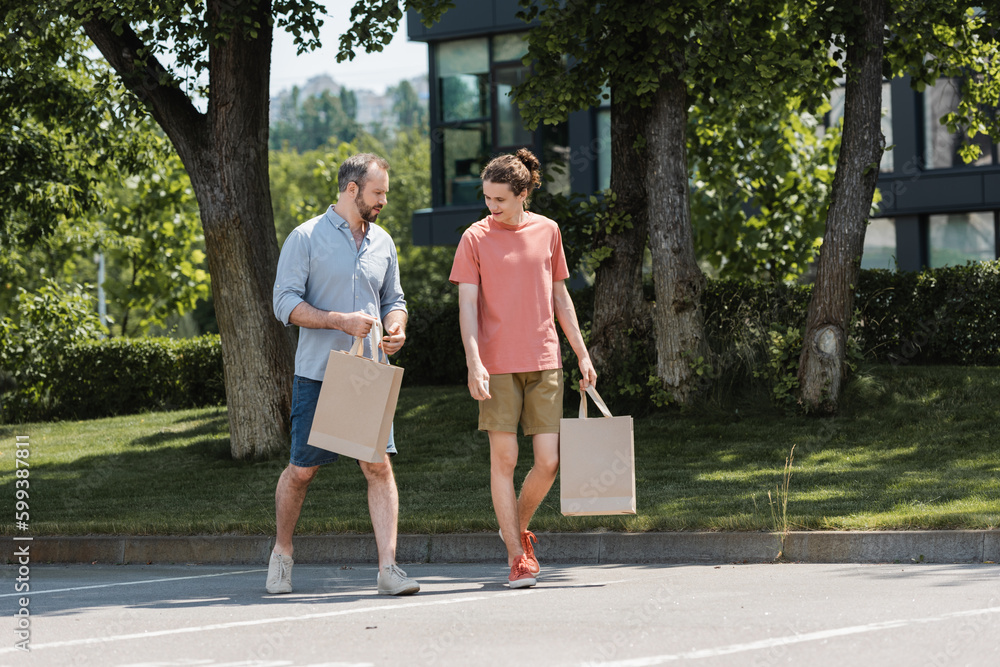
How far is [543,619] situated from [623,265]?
335 inches

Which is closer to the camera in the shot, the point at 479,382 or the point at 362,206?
the point at 479,382

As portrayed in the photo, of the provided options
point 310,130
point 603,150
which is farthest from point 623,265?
point 310,130

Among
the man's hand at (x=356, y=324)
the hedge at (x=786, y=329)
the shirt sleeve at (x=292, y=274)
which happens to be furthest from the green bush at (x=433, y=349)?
the man's hand at (x=356, y=324)

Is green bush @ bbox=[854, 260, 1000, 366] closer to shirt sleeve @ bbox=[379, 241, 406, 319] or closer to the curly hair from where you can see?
the curly hair

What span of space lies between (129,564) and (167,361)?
1271 centimetres

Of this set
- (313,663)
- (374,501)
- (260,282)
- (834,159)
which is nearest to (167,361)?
(260,282)

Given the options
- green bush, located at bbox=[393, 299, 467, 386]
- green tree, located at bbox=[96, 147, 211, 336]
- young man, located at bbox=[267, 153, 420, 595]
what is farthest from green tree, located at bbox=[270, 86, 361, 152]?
young man, located at bbox=[267, 153, 420, 595]

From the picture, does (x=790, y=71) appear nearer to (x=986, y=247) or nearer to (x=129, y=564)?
(x=129, y=564)

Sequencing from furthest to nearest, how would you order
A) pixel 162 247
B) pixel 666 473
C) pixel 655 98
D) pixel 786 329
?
1. pixel 162 247
2. pixel 786 329
3. pixel 655 98
4. pixel 666 473

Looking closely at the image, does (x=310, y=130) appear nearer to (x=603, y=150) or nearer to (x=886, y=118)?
(x=603, y=150)

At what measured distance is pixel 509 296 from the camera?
6238mm

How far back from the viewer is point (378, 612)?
573 cm

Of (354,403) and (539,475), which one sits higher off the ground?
(354,403)

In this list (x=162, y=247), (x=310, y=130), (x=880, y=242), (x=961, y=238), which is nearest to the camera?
(x=961, y=238)
